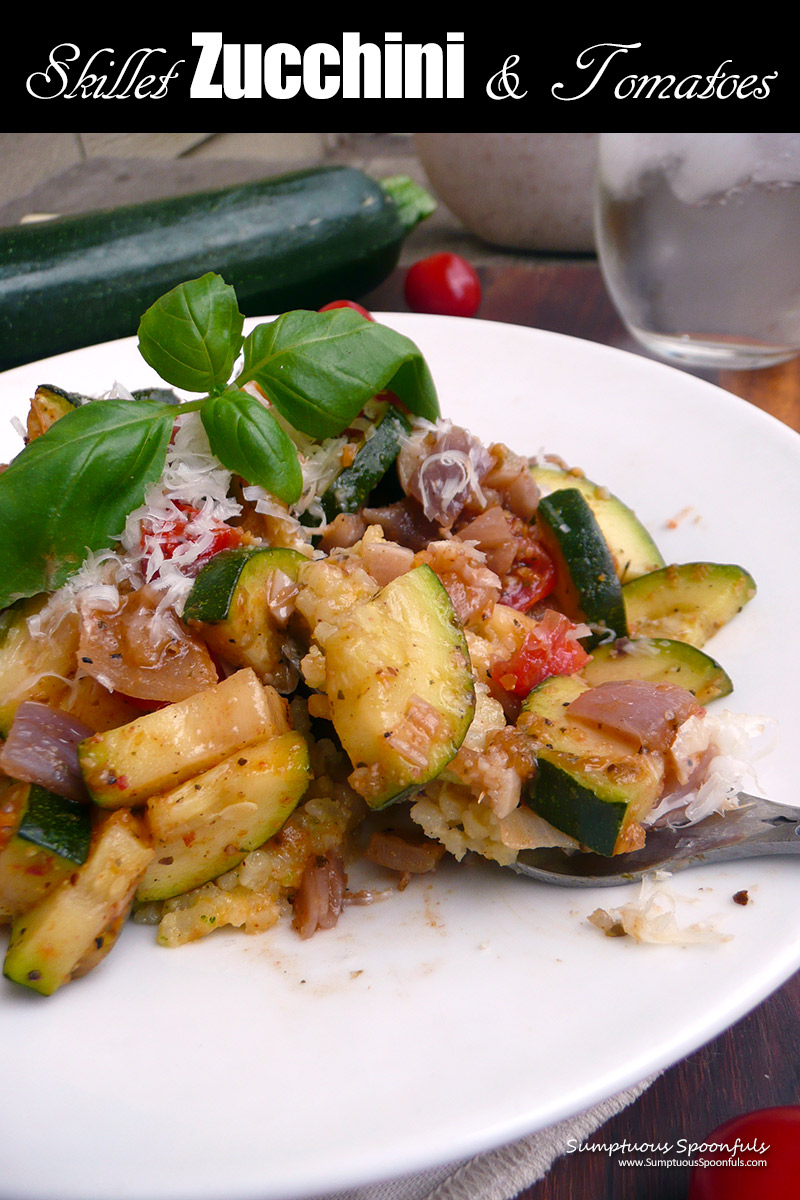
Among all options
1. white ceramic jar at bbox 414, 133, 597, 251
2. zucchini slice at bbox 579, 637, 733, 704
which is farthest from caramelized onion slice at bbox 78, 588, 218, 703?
white ceramic jar at bbox 414, 133, 597, 251

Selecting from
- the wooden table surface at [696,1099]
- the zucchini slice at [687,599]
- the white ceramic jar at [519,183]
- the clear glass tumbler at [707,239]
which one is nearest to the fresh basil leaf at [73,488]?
the zucchini slice at [687,599]

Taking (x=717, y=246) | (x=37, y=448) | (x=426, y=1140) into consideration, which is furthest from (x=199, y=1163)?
(x=717, y=246)

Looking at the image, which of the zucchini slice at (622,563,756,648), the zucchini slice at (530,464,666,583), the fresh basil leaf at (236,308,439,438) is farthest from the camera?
the zucchini slice at (530,464,666,583)

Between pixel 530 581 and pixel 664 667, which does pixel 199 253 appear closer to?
pixel 530 581

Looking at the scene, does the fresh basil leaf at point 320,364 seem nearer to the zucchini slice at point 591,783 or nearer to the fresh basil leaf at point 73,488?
the fresh basil leaf at point 73,488

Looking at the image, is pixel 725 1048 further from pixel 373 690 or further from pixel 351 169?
pixel 351 169

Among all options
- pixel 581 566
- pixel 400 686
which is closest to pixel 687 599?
pixel 581 566

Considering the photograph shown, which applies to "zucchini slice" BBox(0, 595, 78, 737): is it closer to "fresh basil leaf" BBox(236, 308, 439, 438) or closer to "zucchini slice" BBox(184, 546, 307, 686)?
"zucchini slice" BBox(184, 546, 307, 686)

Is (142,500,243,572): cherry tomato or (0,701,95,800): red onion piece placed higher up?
(142,500,243,572): cherry tomato
